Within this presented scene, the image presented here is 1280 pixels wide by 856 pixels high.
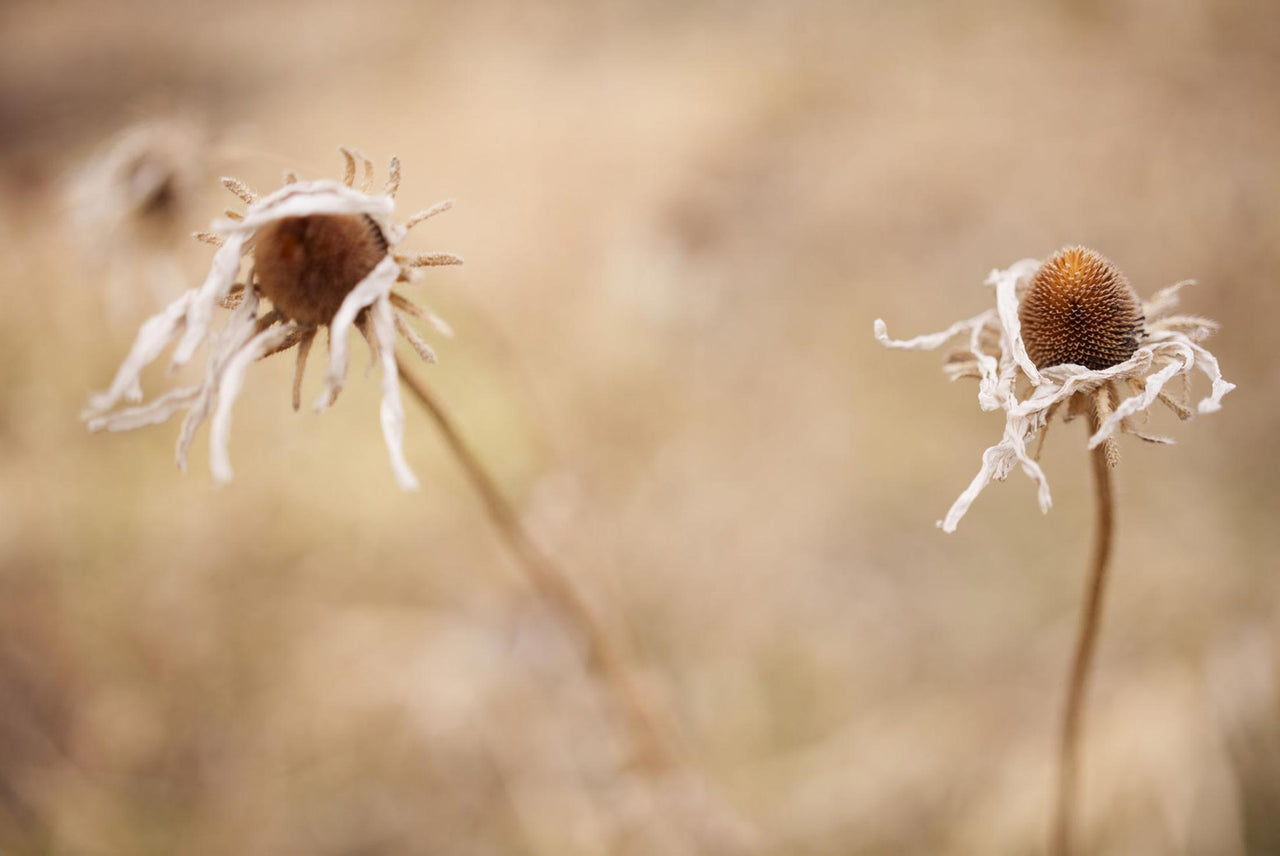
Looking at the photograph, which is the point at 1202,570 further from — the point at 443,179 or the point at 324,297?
the point at 443,179

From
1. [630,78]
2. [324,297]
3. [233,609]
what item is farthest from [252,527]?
[630,78]

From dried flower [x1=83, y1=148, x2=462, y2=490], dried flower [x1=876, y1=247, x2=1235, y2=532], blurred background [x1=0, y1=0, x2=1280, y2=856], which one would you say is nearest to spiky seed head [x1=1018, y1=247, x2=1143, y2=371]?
dried flower [x1=876, y1=247, x2=1235, y2=532]

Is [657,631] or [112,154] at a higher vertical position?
[112,154]

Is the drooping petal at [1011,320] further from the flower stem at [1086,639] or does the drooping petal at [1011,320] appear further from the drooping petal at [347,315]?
the drooping petal at [347,315]

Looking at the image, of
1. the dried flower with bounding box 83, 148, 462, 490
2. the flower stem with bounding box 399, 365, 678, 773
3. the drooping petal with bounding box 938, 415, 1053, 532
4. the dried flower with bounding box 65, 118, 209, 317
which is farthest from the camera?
the dried flower with bounding box 65, 118, 209, 317

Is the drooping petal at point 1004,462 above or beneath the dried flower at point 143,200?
beneath

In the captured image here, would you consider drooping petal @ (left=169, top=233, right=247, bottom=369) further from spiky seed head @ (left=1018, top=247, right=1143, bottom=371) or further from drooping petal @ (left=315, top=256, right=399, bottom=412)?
spiky seed head @ (left=1018, top=247, right=1143, bottom=371)

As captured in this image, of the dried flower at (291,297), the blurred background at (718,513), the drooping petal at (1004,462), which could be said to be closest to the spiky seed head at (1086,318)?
the drooping petal at (1004,462)

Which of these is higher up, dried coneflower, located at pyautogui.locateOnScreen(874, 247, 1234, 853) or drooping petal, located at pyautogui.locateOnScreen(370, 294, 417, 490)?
drooping petal, located at pyautogui.locateOnScreen(370, 294, 417, 490)

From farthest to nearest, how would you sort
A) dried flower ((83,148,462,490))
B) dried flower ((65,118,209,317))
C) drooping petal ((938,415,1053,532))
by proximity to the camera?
dried flower ((65,118,209,317)), dried flower ((83,148,462,490)), drooping petal ((938,415,1053,532))
